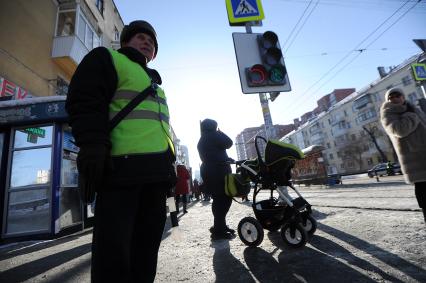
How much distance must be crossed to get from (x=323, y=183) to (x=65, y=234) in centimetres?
1505

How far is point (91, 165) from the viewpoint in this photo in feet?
4.24

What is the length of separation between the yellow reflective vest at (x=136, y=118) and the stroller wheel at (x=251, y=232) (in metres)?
1.89

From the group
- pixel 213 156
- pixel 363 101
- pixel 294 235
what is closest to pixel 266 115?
pixel 213 156

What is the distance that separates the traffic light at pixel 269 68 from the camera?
4750 millimetres

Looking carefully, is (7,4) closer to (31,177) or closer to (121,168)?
(31,177)

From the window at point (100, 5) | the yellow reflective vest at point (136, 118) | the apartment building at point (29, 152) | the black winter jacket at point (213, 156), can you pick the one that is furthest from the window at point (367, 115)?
the yellow reflective vest at point (136, 118)

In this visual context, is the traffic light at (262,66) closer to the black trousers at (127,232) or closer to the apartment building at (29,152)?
the black trousers at (127,232)

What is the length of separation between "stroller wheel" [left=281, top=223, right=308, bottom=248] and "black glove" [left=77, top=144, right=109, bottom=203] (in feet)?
7.47

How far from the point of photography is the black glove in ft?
4.24

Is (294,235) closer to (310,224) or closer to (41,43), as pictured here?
(310,224)

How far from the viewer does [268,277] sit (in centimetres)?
216

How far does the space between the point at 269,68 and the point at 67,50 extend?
9972 mm

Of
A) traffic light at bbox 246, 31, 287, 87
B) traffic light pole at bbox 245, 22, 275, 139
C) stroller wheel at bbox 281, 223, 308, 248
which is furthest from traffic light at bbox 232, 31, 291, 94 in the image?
stroller wheel at bbox 281, 223, 308, 248

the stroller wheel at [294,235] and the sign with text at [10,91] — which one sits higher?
the sign with text at [10,91]
